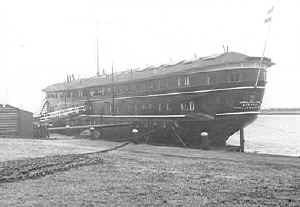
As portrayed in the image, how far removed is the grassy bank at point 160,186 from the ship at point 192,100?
8.97 metres

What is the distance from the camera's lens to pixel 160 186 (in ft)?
24.2

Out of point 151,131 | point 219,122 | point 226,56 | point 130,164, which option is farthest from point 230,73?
point 130,164

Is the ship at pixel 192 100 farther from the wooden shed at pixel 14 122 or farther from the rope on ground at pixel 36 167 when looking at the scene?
the rope on ground at pixel 36 167

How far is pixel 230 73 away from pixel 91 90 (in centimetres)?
1520

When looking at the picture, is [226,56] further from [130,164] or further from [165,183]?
[165,183]

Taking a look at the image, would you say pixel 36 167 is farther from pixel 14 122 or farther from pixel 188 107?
pixel 14 122

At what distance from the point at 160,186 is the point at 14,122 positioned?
20.2m

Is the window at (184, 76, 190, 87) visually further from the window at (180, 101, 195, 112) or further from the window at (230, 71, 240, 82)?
the window at (230, 71, 240, 82)

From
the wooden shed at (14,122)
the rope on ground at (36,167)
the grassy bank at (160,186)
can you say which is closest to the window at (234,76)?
the grassy bank at (160,186)

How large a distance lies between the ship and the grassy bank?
8.97 metres

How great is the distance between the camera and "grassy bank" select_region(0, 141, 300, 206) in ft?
20.0

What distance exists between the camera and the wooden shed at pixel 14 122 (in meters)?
24.4

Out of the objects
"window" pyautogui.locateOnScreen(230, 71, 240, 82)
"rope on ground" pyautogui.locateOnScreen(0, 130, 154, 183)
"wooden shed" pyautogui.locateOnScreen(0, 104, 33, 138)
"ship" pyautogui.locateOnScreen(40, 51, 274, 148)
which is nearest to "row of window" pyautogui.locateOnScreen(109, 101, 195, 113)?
"ship" pyautogui.locateOnScreen(40, 51, 274, 148)

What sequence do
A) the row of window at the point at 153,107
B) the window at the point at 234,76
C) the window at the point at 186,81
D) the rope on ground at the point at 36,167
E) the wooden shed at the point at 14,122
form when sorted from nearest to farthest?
1. the rope on ground at the point at 36,167
2. the window at the point at 234,76
3. the row of window at the point at 153,107
4. the window at the point at 186,81
5. the wooden shed at the point at 14,122
